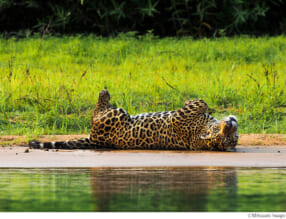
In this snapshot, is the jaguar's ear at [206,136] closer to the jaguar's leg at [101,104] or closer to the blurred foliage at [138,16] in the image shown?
the jaguar's leg at [101,104]

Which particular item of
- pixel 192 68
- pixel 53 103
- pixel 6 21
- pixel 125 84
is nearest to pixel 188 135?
pixel 53 103

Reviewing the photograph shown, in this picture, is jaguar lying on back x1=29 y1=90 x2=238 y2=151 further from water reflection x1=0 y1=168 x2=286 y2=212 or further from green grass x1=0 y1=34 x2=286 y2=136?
water reflection x1=0 y1=168 x2=286 y2=212

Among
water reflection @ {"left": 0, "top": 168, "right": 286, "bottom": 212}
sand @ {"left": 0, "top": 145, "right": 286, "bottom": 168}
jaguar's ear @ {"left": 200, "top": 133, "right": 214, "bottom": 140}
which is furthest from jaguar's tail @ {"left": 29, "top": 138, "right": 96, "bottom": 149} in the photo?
water reflection @ {"left": 0, "top": 168, "right": 286, "bottom": 212}

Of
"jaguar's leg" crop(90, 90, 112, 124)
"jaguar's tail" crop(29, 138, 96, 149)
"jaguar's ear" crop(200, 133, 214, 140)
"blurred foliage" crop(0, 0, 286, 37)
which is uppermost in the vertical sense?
"blurred foliage" crop(0, 0, 286, 37)

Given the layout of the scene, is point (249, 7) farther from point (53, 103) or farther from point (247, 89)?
point (53, 103)

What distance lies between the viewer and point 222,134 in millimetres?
8570

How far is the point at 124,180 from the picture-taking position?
6.18m

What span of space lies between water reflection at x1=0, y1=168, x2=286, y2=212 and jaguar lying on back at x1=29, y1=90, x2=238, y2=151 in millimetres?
1648

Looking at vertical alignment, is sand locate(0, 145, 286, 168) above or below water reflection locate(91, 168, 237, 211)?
below

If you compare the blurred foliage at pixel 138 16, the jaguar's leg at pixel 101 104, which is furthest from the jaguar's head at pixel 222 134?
the blurred foliage at pixel 138 16

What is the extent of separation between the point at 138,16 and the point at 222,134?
11.9m

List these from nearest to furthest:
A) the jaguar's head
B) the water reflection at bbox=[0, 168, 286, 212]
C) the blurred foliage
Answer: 1. the water reflection at bbox=[0, 168, 286, 212]
2. the jaguar's head
3. the blurred foliage

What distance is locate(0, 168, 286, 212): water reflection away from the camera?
15.7 ft

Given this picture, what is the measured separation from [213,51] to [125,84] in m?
3.81
